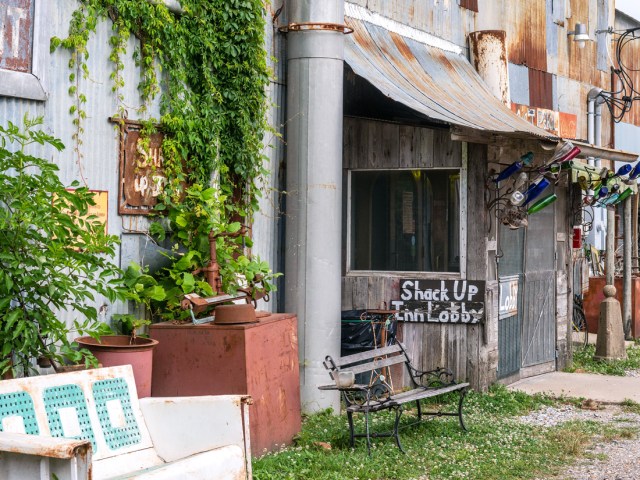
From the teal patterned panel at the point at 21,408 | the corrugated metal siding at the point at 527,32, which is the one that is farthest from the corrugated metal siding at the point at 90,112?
the corrugated metal siding at the point at 527,32

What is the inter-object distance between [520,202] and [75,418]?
6628 mm

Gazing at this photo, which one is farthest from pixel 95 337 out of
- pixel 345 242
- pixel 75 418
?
pixel 345 242

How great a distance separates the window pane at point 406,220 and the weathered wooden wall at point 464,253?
0.15m

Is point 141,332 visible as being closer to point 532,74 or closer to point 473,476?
point 473,476

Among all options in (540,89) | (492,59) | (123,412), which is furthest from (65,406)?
(540,89)

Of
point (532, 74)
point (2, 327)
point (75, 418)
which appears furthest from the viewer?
point (532, 74)

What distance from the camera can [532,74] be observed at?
14.5 metres

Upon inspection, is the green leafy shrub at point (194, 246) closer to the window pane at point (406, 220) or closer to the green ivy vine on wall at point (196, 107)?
the green ivy vine on wall at point (196, 107)

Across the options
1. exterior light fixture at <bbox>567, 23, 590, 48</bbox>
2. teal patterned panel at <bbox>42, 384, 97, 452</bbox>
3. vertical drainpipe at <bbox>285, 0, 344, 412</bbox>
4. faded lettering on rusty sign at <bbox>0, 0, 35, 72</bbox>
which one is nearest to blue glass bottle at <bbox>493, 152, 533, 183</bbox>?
vertical drainpipe at <bbox>285, 0, 344, 412</bbox>

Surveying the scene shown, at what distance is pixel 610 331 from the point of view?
13.8m

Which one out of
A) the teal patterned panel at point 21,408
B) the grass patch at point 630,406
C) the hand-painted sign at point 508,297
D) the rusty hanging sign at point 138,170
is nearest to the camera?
the teal patterned panel at point 21,408

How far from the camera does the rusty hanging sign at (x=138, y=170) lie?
308 inches

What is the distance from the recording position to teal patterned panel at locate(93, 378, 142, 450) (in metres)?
5.80

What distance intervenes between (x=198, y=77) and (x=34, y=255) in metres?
2.78
